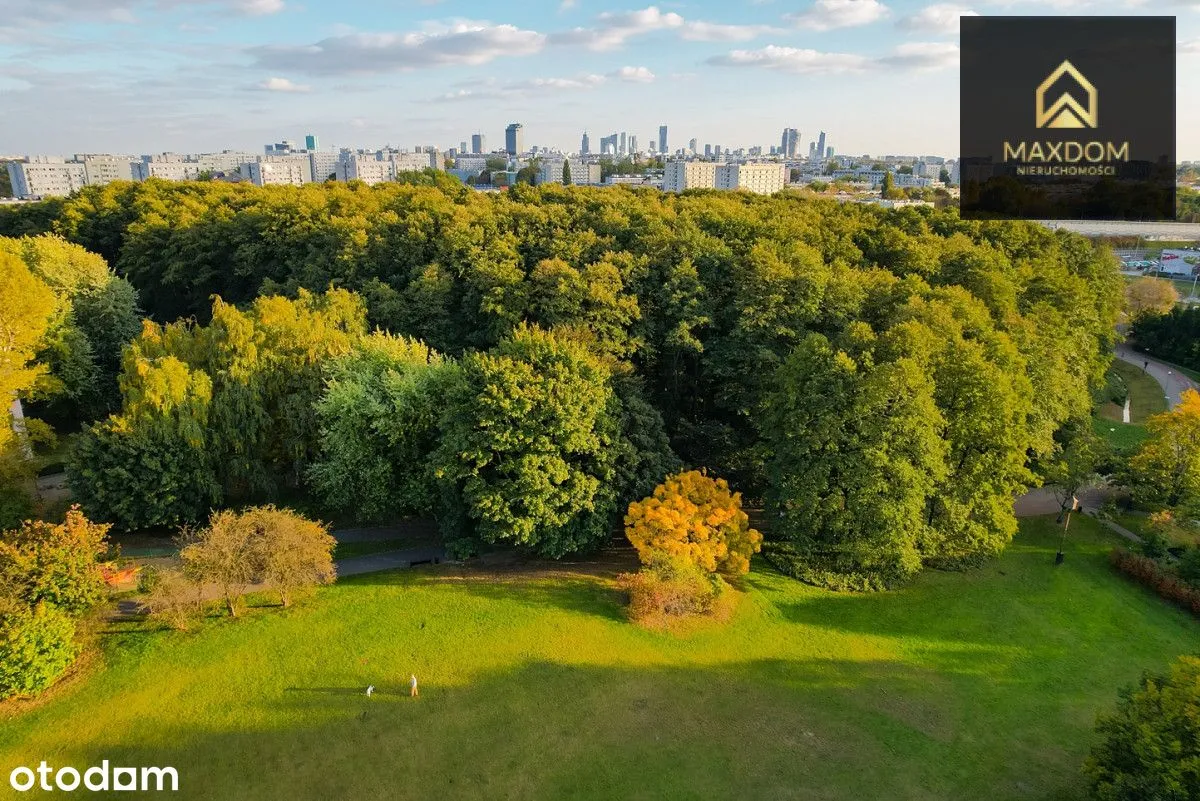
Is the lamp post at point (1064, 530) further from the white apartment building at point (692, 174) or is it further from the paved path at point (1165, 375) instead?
the white apartment building at point (692, 174)

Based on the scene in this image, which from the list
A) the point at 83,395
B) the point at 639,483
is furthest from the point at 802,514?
the point at 83,395

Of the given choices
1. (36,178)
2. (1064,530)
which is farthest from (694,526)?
(36,178)

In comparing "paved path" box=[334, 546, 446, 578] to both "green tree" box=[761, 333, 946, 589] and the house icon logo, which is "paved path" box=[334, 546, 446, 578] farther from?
the house icon logo

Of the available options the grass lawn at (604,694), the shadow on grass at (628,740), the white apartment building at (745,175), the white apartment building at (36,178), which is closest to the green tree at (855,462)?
the grass lawn at (604,694)

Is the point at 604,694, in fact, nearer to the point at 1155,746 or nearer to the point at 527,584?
the point at 527,584

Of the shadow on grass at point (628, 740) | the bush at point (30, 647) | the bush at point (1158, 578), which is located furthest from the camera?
the bush at point (1158, 578)

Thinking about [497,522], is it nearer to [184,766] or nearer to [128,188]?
[184,766]
